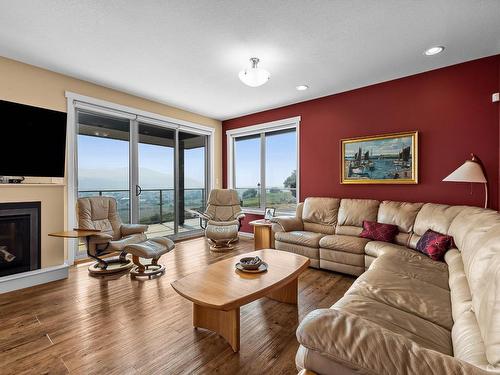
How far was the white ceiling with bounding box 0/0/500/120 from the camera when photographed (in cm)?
208

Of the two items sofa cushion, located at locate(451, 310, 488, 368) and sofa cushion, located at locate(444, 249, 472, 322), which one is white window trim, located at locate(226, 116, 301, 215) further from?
sofa cushion, located at locate(451, 310, 488, 368)

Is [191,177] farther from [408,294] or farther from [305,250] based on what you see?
[408,294]

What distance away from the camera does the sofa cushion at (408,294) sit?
143 cm

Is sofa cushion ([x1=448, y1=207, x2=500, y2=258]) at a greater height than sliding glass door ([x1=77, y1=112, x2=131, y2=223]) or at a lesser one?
lesser

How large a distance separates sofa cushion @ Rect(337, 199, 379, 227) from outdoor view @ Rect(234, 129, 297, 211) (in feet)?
3.98

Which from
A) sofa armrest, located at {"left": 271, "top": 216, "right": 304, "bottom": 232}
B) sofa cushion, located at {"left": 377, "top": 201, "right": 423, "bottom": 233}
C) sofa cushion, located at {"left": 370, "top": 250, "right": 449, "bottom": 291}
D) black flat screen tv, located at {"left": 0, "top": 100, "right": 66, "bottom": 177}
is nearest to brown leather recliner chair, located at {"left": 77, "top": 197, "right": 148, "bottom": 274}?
black flat screen tv, located at {"left": 0, "top": 100, "right": 66, "bottom": 177}

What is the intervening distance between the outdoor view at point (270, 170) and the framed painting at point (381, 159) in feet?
3.50

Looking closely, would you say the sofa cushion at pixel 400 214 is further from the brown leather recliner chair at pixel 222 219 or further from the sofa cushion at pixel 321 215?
the brown leather recliner chair at pixel 222 219

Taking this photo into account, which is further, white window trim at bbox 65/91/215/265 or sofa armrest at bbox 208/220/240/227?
sofa armrest at bbox 208/220/240/227

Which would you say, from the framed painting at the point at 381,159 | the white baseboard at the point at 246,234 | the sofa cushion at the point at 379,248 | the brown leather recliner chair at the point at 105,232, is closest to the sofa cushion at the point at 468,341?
the sofa cushion at the point at 379,248

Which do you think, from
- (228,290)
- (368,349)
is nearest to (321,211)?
(228,290)

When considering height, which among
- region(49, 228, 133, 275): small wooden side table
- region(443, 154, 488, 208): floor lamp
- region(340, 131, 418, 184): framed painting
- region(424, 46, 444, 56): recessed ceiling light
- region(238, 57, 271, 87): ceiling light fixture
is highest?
region(424, 46, 444, 56): recessed ceiling light

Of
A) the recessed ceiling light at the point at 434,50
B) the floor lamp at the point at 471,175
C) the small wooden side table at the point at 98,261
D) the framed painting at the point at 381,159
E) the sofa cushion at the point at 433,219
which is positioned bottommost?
the small wooden side table at the point at 98,261

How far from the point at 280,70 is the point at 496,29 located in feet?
7.16
